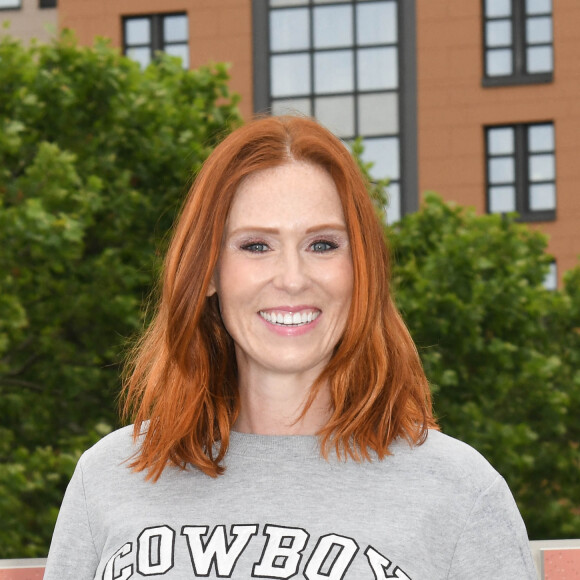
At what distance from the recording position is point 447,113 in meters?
27.0

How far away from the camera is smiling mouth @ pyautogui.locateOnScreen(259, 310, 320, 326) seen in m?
2.53

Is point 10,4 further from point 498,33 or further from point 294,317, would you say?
point 294,317

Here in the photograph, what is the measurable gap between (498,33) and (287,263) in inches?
1024

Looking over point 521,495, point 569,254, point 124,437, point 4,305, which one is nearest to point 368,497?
point 124,437

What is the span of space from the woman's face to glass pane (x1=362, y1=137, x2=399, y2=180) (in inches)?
957

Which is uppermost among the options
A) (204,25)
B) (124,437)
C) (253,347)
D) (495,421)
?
(204,25)

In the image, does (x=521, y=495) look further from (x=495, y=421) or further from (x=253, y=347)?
(x=253, y=347)

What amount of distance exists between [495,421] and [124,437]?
37.1 ft

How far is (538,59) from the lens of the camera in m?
27.0

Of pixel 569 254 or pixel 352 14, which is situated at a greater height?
pixel 352 14

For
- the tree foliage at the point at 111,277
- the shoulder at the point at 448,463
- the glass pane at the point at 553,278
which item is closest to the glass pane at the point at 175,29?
the glass pane at the point at 553,278

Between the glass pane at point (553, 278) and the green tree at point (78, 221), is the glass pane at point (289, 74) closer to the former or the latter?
the glass pane at point (553, 278)

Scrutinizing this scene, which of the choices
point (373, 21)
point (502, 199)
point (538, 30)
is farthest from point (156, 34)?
point (502, 199)

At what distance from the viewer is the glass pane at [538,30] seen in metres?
26.9
